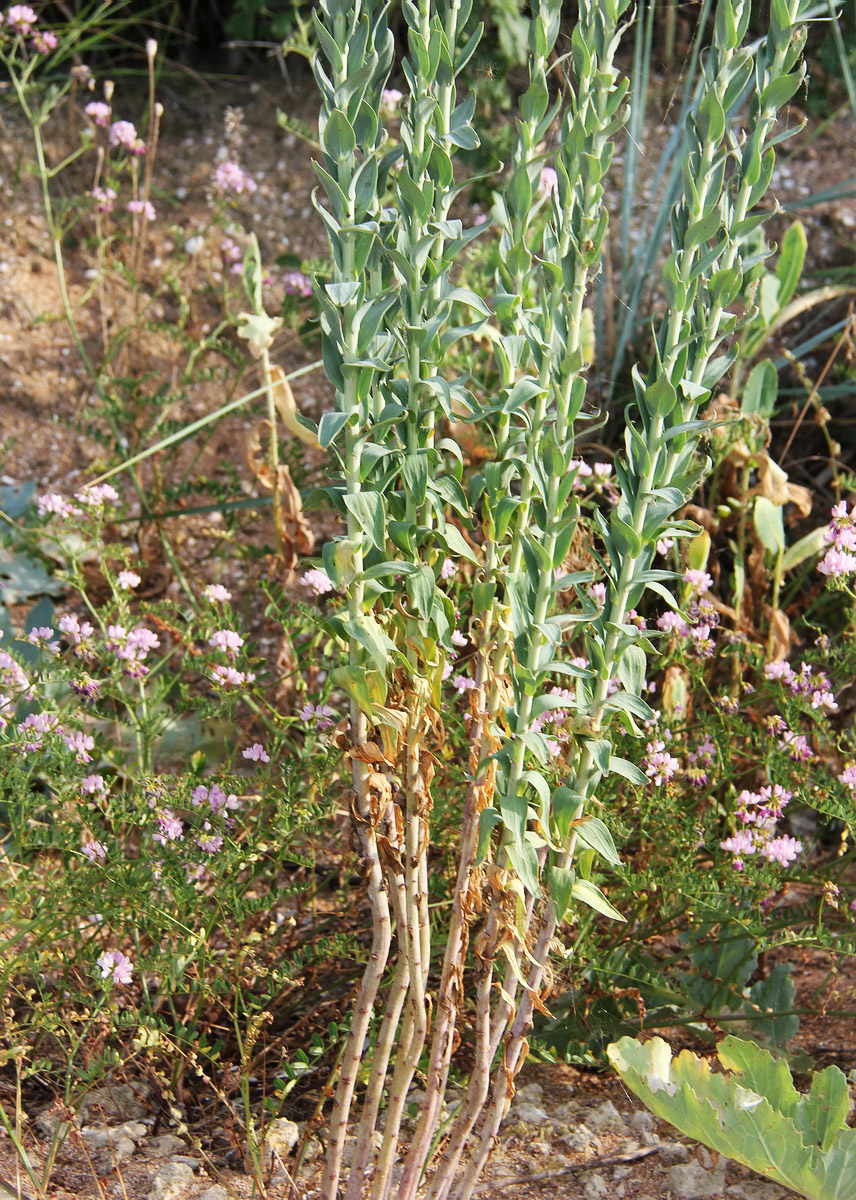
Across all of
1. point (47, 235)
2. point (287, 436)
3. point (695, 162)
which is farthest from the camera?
point (47, 235)

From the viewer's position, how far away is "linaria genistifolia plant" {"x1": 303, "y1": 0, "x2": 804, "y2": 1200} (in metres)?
1.02

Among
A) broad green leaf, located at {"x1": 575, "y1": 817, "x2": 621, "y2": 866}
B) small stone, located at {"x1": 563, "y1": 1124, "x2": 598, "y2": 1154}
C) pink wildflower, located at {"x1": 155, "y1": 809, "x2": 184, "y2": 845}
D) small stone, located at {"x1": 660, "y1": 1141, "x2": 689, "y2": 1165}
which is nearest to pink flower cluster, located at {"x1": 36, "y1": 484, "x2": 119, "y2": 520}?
pink wildflower, located at {"x1": 155, "y1": 809, "x2": 184, "y2": 845}

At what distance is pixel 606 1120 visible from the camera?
1.60 metres

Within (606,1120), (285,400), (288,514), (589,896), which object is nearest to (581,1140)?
(606,1120)

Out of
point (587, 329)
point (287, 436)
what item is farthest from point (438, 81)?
point (287, 436)

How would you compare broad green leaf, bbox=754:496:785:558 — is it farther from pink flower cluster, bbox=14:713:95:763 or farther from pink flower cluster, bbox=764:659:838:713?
pink flower cluster, bbox=14:713:95:763

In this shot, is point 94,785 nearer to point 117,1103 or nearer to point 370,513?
point 117,1103

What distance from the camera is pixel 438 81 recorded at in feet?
3.46

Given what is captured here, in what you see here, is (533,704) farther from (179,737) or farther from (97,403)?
(97,403)

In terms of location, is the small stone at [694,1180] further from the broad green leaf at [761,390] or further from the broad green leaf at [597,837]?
the broad green leaf at [761,390]

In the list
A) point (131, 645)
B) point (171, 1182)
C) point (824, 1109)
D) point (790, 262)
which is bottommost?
point (171, 1182)

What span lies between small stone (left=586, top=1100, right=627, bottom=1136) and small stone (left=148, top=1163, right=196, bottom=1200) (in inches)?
22.5

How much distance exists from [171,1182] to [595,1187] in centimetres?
57

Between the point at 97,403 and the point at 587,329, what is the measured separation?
1.58 m
